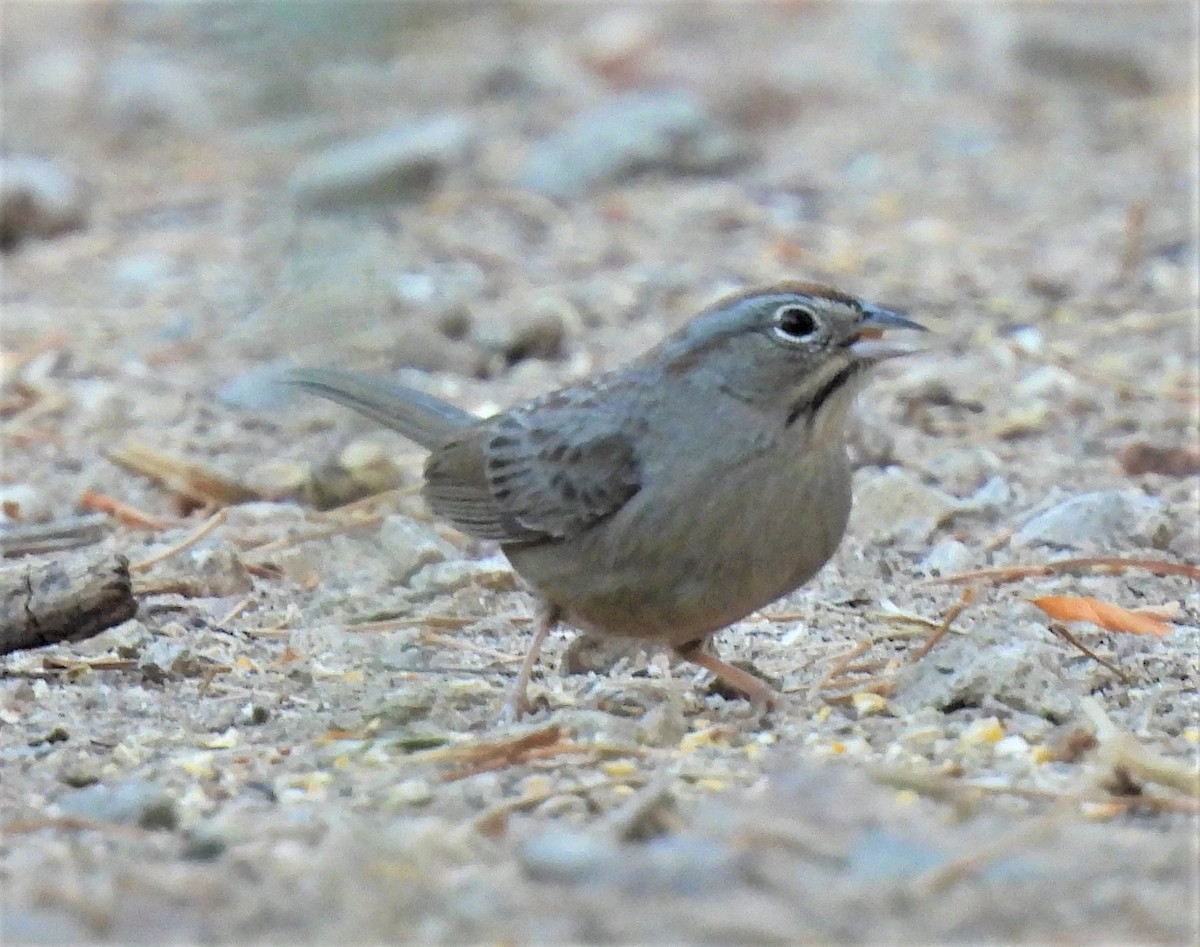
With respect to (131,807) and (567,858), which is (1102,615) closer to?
(567,858)

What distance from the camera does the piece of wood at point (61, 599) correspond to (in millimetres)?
4672

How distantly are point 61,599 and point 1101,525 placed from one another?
2554mm

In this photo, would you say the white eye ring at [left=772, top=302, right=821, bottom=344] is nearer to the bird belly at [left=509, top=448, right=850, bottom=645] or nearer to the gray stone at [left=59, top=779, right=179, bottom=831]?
the bird belly at [left=509, top=448, right=850, bottom=645]

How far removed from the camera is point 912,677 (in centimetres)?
428

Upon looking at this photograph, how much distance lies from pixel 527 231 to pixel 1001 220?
77.7 inches

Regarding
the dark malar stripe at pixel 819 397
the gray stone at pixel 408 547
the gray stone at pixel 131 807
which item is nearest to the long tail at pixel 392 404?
the gray stone at pixel 408 547

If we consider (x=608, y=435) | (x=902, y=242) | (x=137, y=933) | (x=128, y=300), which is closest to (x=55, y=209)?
(x=128, y=300)

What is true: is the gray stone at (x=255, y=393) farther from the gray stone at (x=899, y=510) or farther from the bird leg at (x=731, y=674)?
the bird leg at (x=731, y=674)

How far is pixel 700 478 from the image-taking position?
4289 millimetres

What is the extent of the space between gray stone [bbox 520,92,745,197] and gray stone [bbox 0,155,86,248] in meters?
1.97

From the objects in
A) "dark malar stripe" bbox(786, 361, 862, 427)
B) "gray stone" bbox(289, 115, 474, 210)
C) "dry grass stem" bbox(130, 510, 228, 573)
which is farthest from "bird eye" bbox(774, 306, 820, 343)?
"gray stone" bbox(289, 115, 474, 210)

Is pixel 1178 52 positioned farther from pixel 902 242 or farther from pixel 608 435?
pixel 608 435

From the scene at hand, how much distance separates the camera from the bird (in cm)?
423

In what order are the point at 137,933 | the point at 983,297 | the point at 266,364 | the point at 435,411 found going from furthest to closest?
the point at 983,297 → the point at 266,364 → the point at 435,411 → the point at 137,933
